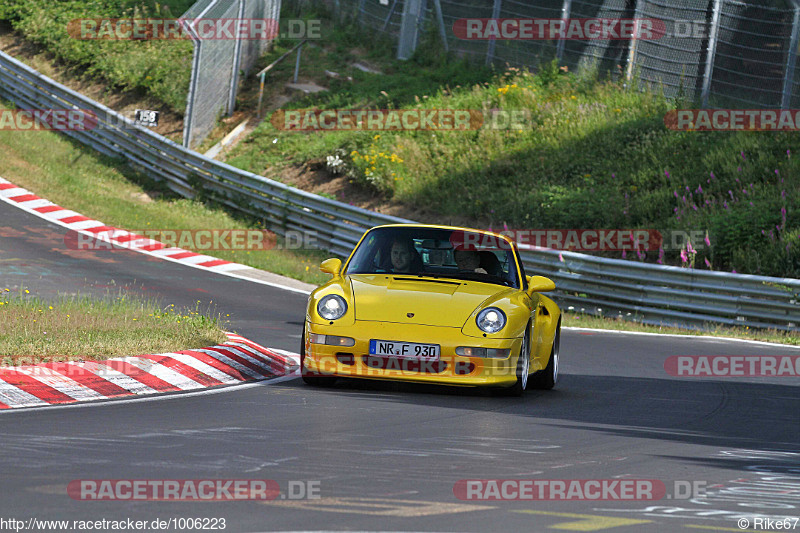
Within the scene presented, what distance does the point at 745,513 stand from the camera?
5.53 meters

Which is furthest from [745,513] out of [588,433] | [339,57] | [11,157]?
[339,57]

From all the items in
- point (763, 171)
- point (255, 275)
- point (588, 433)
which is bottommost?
point (255, 275)

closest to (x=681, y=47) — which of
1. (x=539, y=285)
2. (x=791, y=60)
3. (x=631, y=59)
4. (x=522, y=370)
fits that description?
(x=631, y=59)

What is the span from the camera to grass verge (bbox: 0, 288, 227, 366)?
375 inches

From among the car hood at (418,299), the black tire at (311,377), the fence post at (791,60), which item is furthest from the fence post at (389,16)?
the black tire at (311,377)

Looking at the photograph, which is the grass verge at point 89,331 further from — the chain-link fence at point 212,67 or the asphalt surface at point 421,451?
the chain-link fence at point 212,67

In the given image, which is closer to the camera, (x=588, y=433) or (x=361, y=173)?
(x=588, y=433)

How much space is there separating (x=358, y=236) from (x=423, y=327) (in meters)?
13.7

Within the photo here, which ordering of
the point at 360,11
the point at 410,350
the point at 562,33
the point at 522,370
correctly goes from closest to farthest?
the point at 410,350 < the point at 522,370 < the point at 562,33 < the point at 360,11

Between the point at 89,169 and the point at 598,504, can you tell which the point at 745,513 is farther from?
the point at 89,169

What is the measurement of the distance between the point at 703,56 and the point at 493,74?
6.38m

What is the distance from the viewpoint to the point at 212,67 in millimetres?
28469

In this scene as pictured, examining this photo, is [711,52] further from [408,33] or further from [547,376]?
[547,376]

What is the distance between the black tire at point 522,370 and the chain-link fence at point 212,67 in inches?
707
